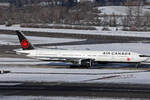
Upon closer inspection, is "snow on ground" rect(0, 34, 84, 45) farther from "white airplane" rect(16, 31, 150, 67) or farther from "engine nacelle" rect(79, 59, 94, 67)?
"engine nacelle" rect(79, 59, 94, 67)

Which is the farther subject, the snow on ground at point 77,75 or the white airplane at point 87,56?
the white airplane at point 87,56

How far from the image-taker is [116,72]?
50531 mm

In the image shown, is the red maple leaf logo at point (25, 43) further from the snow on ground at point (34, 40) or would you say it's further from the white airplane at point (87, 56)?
the snow on ground at point (34, 40)

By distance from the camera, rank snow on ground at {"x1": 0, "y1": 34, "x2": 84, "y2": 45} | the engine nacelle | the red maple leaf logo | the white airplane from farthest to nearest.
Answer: snow on ground at {"x1": 0, "y1": 34, "x2": 84, "y2": 45} → the red maple leaf logo → the engine nacelle → the white airplane

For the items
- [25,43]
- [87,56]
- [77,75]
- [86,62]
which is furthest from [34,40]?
[77,75]

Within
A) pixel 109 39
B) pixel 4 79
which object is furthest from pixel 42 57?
pixel 109 39

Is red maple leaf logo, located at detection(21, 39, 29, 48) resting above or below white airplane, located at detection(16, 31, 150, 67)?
above

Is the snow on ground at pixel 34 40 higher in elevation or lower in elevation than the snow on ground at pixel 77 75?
lower

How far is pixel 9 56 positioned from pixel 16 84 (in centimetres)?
2679

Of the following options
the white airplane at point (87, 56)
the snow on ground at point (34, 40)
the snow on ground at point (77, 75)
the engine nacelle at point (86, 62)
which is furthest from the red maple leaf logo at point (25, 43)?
the snow on ground at point (34, 40)

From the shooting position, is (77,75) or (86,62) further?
(86,62)

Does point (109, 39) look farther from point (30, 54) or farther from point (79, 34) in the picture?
point (30, 54)

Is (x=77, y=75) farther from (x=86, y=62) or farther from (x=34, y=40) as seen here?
(x=34, y=40)

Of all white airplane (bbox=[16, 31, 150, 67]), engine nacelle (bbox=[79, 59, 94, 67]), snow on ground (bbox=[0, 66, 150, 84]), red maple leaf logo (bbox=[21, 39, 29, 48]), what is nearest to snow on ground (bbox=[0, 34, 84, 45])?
red maple leaf logo (bbox=[21, 39, 29, 48])
